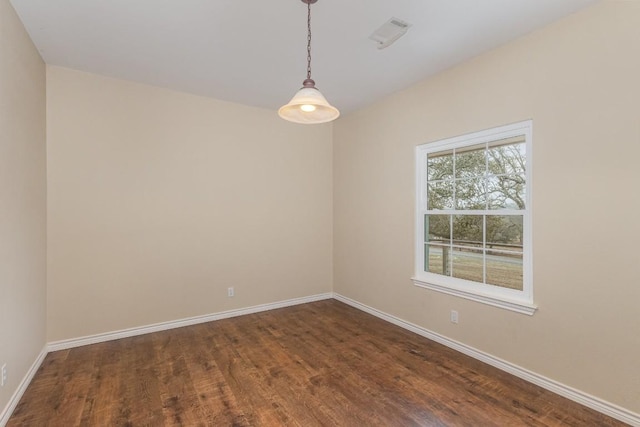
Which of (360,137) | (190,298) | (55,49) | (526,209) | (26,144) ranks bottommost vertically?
(190,298)

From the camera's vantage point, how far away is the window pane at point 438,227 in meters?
3.28

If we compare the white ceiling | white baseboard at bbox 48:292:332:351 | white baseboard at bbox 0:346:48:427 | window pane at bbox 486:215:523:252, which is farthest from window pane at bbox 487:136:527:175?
white baseboard at bbox 0:346:48:427

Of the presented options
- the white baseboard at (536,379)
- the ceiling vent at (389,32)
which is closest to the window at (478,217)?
the white baseboard at (536,379)

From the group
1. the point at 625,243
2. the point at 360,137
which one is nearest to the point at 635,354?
the point at 625,243

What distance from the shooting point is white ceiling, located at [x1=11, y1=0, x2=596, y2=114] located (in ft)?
7.09

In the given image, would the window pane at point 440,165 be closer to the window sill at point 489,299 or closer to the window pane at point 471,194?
the window pane at point 471,194

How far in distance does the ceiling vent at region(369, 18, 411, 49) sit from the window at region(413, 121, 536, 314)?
1.16m

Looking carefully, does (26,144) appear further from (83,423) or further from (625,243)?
(625,243)

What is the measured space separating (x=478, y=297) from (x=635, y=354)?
103 centimetres

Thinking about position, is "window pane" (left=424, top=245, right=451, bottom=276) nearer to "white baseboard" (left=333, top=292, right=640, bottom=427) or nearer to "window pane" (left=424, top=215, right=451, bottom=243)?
"window pane" (left=424, top=215, right=451, bottom=243)

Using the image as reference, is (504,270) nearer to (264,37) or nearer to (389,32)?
(389,32)

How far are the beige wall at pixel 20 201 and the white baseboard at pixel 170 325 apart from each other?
26cm

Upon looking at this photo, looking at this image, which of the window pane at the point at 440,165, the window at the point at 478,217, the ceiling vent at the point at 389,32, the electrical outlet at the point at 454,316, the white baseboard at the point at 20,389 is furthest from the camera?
the window pane at the point at 440,165

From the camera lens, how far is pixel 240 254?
4.08 metres
